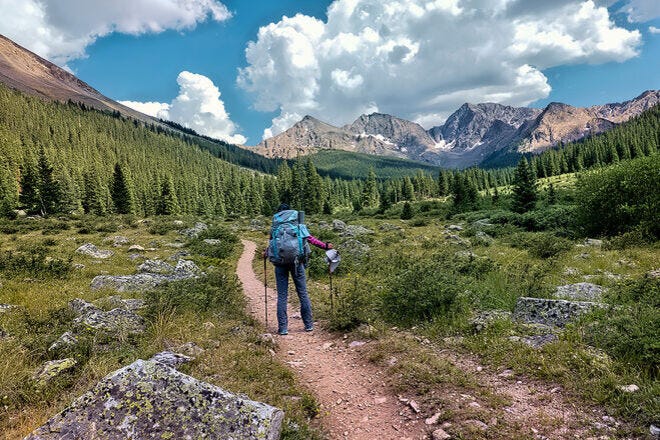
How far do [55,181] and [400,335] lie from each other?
8511 cm

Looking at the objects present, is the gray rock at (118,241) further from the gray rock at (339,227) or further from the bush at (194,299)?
the gray rock at (339,227)

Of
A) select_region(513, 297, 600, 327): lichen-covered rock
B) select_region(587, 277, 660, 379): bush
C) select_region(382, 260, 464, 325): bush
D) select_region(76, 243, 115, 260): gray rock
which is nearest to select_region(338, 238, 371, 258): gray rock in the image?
select_region(382, 260, 464, 325): bush

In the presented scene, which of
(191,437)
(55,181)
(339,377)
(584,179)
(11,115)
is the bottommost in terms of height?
(339,377)

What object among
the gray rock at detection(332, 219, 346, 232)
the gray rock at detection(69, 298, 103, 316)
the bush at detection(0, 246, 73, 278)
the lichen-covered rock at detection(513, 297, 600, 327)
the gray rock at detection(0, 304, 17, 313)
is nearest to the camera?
the lichen-covered rock at detection(513, 297, 600, 327)

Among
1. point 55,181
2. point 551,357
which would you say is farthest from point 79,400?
point 55,181

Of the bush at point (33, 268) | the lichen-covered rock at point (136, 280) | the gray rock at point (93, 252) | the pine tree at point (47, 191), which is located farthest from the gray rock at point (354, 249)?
the pine tree at point (47, 191)

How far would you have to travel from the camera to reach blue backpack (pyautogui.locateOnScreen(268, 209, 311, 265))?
8.66m

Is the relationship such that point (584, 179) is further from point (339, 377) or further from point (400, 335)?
point (339, 377)

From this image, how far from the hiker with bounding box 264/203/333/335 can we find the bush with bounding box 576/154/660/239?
20.1 m

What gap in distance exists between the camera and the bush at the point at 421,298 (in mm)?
8766

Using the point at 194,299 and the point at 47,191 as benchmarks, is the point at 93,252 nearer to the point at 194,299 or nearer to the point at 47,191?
the point at 194,299

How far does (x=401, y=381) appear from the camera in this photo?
6035mm

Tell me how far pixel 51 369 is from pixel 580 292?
1186cm

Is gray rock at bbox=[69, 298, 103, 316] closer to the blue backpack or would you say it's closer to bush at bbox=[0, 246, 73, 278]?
the blue backpack
